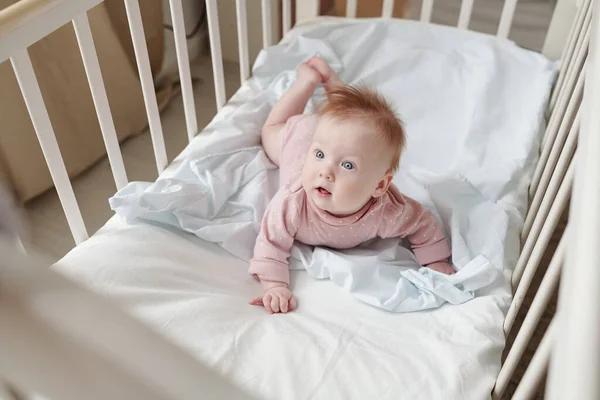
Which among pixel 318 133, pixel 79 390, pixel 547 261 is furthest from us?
pixel 547 261

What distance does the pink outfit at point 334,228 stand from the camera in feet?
2.99

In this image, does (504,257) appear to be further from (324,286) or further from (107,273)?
(107,273)

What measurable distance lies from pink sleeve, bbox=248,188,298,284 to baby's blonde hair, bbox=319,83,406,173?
0.17 meters

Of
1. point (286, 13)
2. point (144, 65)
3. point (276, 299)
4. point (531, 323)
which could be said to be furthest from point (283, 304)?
point (286, 13)

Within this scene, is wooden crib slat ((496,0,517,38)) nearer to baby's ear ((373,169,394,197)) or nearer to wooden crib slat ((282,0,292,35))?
wooden crib slat ((282,0,292,35))

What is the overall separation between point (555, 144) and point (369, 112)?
1.19ft

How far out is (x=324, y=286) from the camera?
0.90 meters

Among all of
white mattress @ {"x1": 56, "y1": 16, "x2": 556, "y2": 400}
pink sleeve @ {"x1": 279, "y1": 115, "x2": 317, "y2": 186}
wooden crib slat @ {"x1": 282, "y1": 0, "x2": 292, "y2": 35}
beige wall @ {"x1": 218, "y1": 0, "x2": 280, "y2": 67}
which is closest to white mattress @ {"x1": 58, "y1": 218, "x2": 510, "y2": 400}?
white mattress @ {"x1": 56, "y1": 16, "x2": 556, "y2": 400}

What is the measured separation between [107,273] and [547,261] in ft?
3.28

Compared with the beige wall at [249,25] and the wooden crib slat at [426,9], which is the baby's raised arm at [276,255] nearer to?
the wooden crib slat at [426,9]

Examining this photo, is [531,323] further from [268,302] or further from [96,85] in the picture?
[96,85]

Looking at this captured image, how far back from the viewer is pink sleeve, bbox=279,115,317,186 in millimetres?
1025

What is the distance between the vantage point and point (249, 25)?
1.84m

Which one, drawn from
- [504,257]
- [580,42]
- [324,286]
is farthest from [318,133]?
[580,42]
